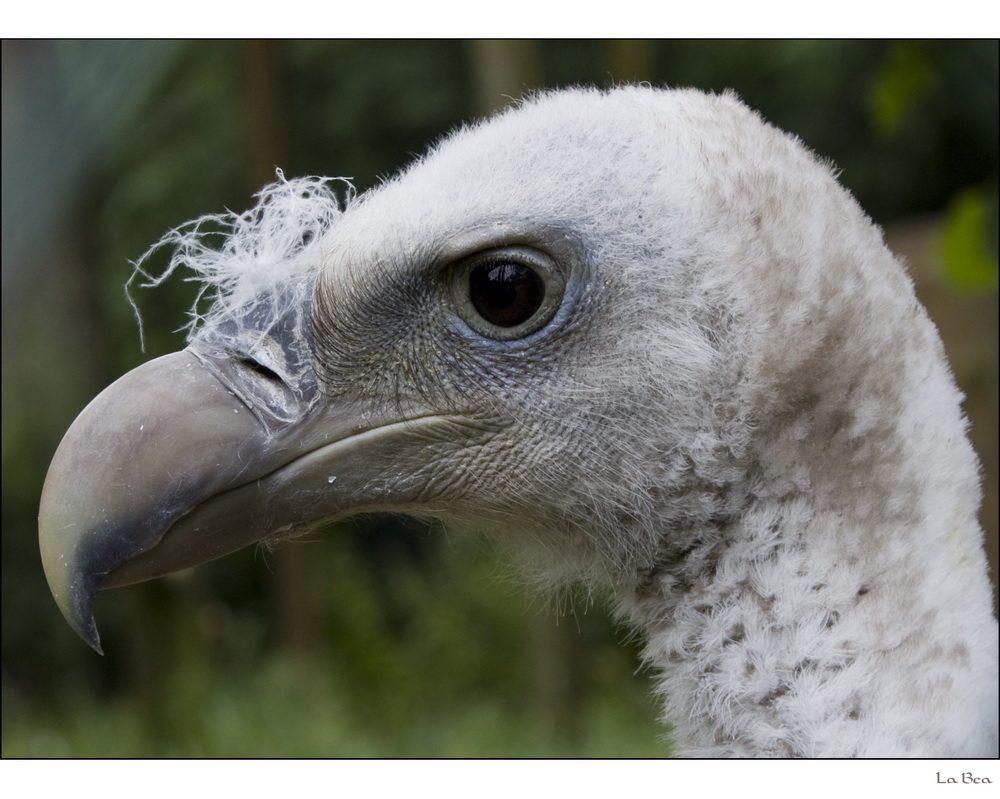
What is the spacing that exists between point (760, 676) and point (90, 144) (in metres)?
4.02

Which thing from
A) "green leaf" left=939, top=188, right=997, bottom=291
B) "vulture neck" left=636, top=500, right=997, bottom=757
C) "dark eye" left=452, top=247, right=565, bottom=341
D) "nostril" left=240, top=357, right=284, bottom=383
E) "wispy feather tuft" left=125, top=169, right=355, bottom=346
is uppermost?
"green leaf" left=939, top=188, right=997, bottom=291

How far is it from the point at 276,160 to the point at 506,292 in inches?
198

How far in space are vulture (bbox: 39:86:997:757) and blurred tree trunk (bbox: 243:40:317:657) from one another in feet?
14.3

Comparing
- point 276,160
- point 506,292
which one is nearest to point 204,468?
point 506,292

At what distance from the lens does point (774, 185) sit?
1.63m

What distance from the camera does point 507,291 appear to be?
5.53 ft

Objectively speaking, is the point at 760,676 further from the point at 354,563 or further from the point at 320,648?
the point at 354,563

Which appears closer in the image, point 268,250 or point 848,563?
point 848,563

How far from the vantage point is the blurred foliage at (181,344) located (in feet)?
14.9

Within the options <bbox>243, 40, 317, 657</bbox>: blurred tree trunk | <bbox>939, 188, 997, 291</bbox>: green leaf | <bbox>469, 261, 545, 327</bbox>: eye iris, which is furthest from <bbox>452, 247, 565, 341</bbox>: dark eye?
<bbox>243, 40, 317, 657</bbox>: blurred tree trunk

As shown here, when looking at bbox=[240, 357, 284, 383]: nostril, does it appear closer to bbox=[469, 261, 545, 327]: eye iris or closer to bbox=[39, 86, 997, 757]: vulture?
bbox=[39, 86, 997, 757]: vulture

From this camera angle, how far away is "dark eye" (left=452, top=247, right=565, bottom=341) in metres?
1.65

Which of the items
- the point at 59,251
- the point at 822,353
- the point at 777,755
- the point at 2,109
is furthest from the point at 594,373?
the point at 59,251

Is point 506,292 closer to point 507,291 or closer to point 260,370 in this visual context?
point 507,291
